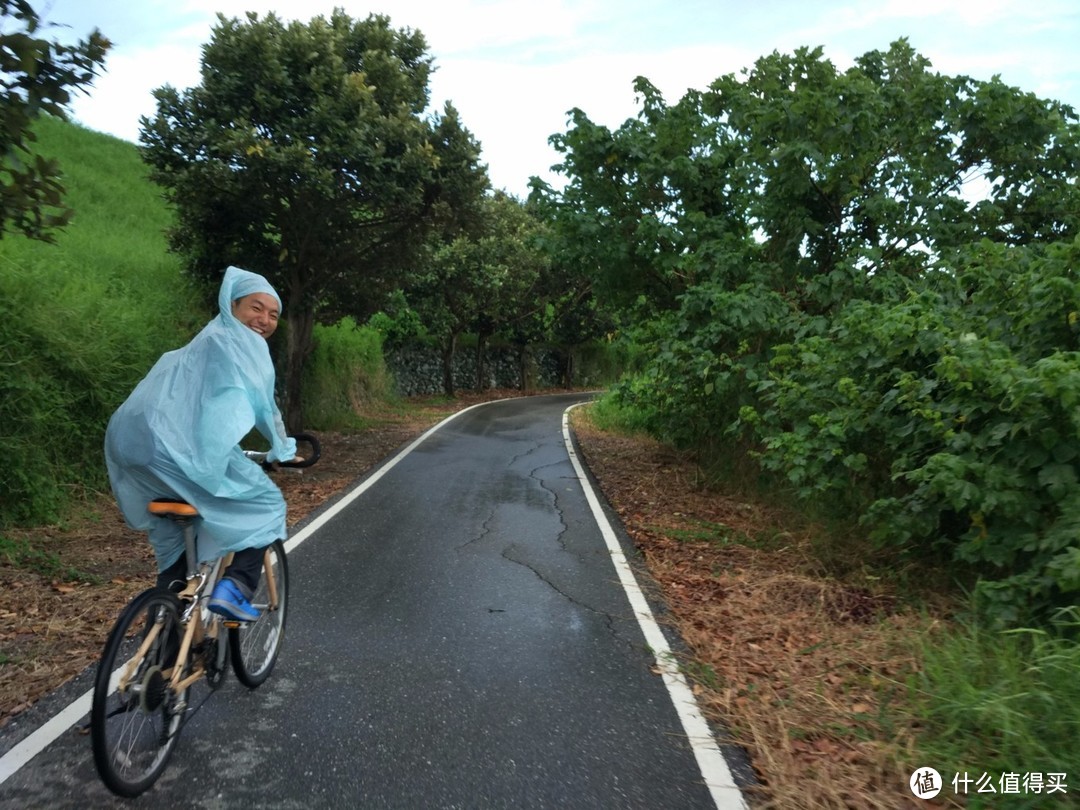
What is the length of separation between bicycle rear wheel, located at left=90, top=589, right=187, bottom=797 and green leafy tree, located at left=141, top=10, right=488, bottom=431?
9.79 meters

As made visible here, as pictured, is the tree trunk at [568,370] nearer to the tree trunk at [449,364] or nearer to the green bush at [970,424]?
the tree trunk at [449,364]

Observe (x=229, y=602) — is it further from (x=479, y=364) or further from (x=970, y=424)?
(x=479, y=364)

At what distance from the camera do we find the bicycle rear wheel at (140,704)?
9.52 feet

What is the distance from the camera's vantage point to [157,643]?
3.25 m

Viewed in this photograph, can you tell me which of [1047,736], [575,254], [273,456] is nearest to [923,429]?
[1047,736]

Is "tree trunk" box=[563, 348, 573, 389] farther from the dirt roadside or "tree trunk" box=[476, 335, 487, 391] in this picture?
the dirt roadside

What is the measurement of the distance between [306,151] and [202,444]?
949cm

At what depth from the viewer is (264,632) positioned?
443 centimetres

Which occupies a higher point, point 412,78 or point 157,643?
Result: point 412,78

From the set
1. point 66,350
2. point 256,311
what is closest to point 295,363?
point 66,350

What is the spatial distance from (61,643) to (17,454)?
3413mm

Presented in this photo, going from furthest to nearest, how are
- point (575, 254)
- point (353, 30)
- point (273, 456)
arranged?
1. point (353, 30)
2. point (575, 254)
3. point (273, 456)

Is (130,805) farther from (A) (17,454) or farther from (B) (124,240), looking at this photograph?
(B) (124,240)

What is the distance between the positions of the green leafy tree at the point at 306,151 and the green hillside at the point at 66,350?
166 cm
